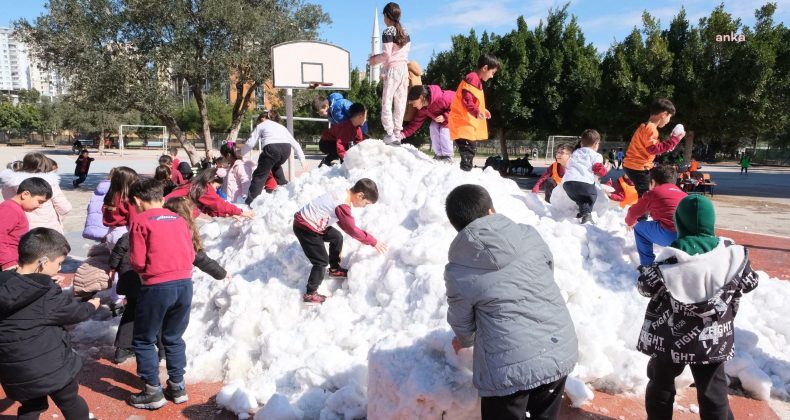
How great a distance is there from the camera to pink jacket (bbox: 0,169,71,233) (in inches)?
193

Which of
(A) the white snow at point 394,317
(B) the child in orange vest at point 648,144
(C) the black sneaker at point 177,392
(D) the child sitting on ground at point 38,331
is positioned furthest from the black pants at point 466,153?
(D) the child sitting on ground at point 38,331

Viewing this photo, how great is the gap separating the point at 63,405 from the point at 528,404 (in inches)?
105

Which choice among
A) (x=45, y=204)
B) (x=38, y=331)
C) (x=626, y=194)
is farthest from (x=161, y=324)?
(x=626, y=194)

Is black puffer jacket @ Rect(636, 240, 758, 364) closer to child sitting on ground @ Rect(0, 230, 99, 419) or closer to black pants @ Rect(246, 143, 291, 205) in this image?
child sitting on ground @ Rect(0, 230, 99, 419)

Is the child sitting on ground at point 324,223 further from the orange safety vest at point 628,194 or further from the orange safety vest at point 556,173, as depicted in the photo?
the orange safety vest at point 628,194

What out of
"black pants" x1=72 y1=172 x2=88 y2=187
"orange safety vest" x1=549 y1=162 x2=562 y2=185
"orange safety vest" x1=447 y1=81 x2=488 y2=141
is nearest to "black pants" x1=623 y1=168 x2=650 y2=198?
"orange safety vest" x1=549 y1=162 x2=562 y2=185

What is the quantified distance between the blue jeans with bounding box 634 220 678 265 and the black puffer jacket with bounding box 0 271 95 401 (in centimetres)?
433

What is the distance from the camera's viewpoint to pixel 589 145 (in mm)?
6016

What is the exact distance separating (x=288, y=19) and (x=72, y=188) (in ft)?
32.9

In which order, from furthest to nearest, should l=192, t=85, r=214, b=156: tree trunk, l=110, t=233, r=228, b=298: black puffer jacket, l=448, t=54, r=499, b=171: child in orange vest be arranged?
l=192, t=85, r=214, b=156: tree trunk
l=448, t=54, r=499, b=171: child in orange vest
l=110, t=233, r=228, b=298: black puffer jacket

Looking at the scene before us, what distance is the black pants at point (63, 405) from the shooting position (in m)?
2.96

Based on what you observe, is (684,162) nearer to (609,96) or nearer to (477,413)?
(609,96)

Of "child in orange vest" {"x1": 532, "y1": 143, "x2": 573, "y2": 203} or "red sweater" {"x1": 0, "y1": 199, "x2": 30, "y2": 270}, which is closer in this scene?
"red sweater" {"x1": 0, "y1": 199, "x2": 30, "y2": 270}

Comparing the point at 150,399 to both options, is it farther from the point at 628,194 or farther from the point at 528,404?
the point at 628,194
